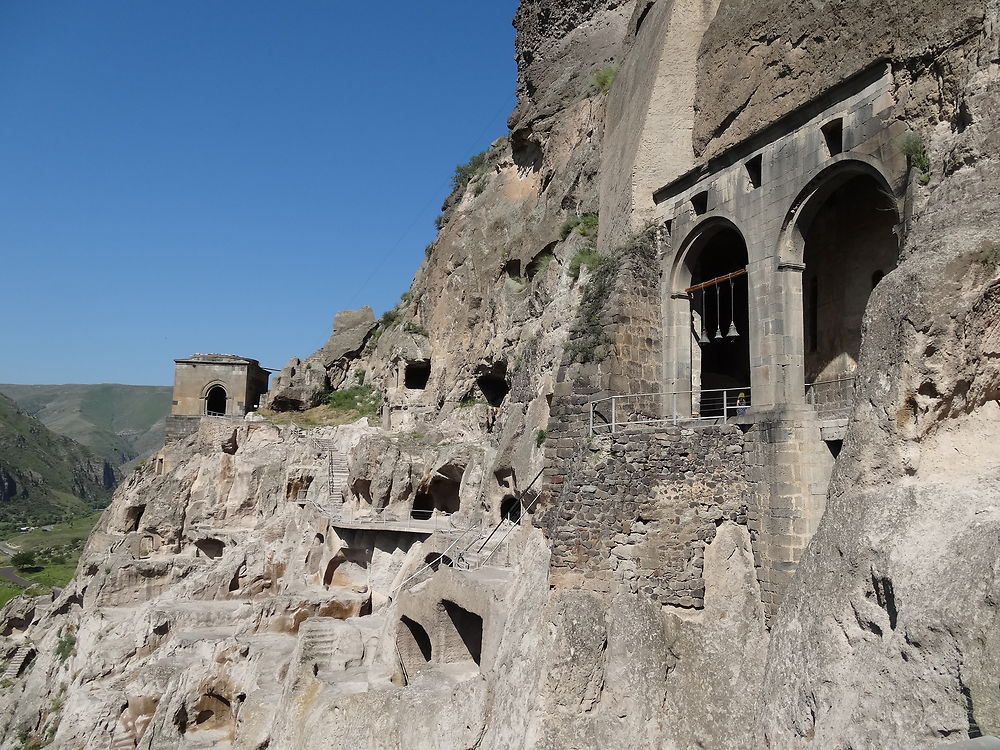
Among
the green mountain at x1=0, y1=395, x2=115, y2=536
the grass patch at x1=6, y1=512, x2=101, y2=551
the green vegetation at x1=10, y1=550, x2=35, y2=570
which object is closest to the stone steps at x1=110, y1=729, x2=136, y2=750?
the green vegetation at x1=10, y1=550, x2=35, y2=570

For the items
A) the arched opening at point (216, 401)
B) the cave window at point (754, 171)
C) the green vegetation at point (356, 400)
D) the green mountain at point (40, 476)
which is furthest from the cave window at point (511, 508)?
the green mountain at point (40, 476)

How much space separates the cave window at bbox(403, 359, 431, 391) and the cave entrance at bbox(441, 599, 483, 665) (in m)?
15.7

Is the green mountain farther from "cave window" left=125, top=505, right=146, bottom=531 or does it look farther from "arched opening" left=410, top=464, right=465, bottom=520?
"arched opening" left=410, top=464, right=465, bottom=520

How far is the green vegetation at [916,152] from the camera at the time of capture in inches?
355

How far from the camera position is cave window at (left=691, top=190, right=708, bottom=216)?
44.2ft

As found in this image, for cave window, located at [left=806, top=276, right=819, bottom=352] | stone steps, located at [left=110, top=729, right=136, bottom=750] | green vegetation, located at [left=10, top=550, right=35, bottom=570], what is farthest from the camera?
green vegetation, located at [left=10, top=550, right=35, bottom=570]

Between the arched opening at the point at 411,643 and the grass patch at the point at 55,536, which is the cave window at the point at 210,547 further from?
the grass patch at the point at 55,536

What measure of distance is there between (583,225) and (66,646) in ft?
65.8

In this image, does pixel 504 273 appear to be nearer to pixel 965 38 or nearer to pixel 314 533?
pixel 314 533

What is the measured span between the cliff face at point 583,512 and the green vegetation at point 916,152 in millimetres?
133

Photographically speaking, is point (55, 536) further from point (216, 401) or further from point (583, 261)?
point (583, 261)

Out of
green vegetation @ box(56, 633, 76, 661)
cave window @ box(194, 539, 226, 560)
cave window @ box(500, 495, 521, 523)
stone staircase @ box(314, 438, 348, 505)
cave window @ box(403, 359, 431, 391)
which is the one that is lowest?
green vegetation @ box(56, 633, 76, 661)

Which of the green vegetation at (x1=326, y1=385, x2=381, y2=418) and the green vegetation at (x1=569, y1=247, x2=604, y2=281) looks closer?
the green vegetation at (x1=569, y1=247, x2=604, y2=281)

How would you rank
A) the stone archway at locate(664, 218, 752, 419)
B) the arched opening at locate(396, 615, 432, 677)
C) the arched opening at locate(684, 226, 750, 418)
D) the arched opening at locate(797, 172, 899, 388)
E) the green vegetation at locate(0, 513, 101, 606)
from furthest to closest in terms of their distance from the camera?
the green vegetation at locate(0, 513, 101, 606) → the arched opening at locate(396, 615, 432, 677) → the arched opening at locate(684, 226, 750, 418) → the stone archway at locate(664, 218, 752, 419) → the arched opening at locate(797, 172, 899, 388)
